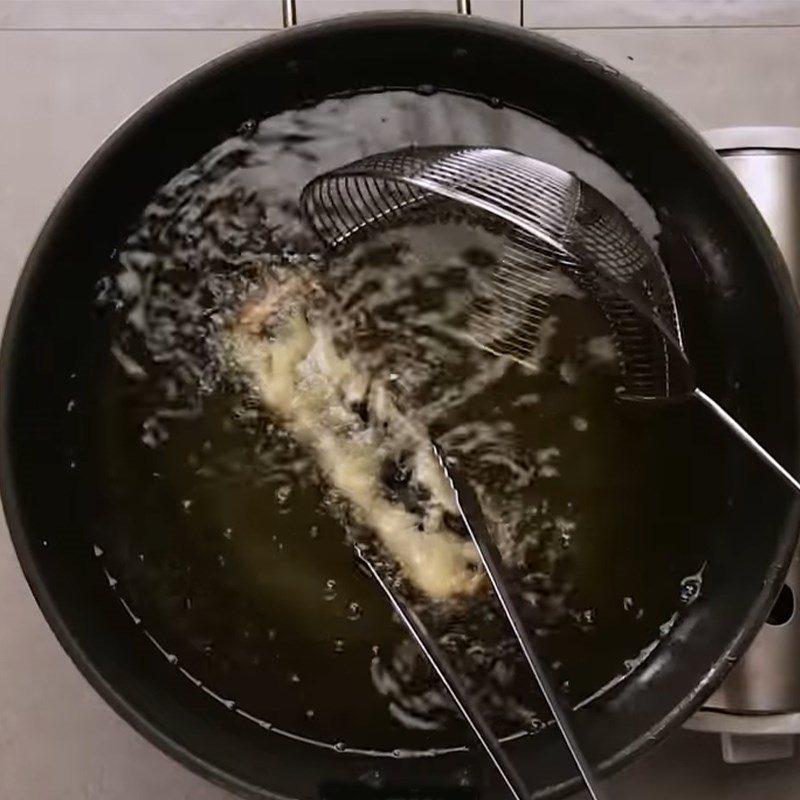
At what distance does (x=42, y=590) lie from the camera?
0.69 meters

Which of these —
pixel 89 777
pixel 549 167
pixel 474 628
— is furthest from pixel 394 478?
pixel 89 777

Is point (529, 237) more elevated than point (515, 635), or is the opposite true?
point (529, 237)

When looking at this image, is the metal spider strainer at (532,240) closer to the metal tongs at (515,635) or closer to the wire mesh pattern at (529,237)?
the wire mesh pattern at (529,237)

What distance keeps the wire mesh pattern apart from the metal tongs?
0.10m

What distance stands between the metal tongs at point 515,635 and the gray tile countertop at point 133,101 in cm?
19

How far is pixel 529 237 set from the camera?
0.77 m

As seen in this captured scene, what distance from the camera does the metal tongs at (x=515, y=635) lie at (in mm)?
688

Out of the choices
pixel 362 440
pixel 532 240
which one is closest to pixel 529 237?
pixel 532 240

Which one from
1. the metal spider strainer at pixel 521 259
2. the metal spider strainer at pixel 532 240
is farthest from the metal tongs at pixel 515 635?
the metal spider strainer at pixel 532 240

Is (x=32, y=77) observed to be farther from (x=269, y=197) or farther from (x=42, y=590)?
(x=42, y=590)

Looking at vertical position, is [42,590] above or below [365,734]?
above

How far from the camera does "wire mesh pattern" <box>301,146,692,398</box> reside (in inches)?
28.2

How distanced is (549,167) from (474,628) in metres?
0.30

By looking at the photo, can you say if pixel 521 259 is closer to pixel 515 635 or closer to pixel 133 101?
pixel 515 635
